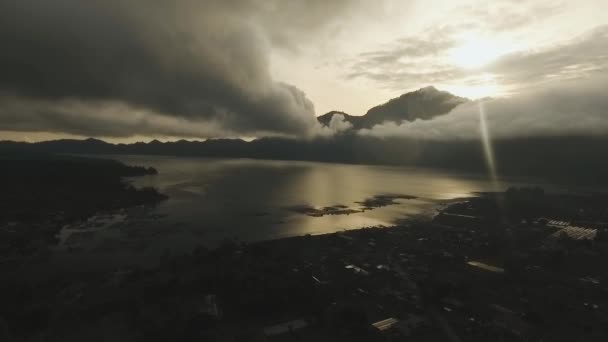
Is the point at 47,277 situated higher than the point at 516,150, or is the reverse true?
the point at 516,150

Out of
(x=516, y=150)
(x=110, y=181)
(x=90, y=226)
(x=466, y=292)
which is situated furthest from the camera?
(x=516, y=150)

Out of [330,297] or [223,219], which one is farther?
[223,219]

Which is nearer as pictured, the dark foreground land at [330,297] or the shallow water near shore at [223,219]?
the dark foreground land at [330,297]

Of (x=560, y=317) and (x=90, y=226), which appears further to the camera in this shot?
(x=90, y=226)

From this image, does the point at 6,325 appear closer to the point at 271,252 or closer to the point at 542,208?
the point at 271,252

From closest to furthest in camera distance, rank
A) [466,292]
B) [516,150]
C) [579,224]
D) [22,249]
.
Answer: [466,292] < [22,249] < [579,224] < [516,150]

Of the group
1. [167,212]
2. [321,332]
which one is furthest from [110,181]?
[321,332]

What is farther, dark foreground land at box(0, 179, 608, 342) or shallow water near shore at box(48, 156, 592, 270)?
shallow water near shore at box(48, 156, 592, 270)

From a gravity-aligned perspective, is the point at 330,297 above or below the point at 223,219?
above
